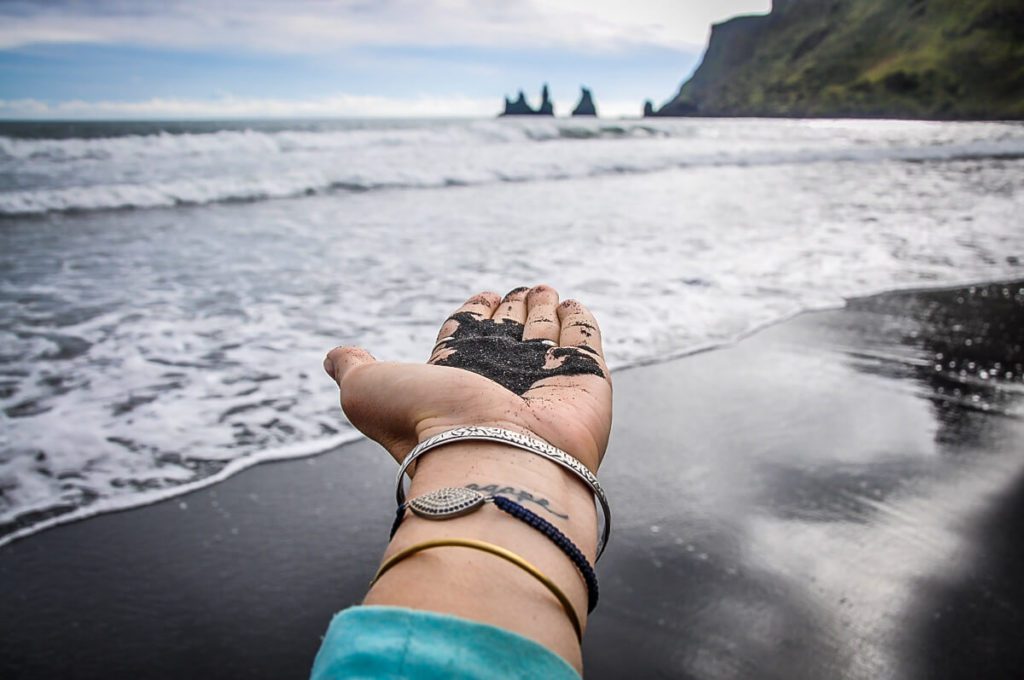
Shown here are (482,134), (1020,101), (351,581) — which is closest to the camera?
(351,581)

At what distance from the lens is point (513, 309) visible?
242 cm

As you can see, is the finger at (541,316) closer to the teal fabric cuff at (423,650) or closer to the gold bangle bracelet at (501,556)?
the gold bangle bracelet at (501,556)

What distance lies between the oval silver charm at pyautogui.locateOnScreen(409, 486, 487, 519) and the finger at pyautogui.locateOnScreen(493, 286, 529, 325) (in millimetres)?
1124

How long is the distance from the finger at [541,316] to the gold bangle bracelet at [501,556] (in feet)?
3.82

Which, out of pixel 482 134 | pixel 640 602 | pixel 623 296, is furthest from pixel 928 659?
pixel 482 134

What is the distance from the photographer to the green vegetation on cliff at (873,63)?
77750 millimetres

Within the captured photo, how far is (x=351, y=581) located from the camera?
8.46 feet

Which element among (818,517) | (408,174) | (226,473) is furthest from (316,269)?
(408,174)

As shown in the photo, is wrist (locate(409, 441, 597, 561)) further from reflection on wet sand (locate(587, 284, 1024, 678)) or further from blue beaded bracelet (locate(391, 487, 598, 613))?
reflection on wet sand (locate(587, 284, 1024, 678))

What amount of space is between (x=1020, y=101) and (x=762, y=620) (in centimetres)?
9633

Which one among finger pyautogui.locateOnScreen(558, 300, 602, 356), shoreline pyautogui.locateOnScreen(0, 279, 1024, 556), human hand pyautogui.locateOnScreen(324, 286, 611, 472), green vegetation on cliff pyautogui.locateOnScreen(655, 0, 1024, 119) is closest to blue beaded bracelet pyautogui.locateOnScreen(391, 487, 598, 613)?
human hand pyautogui.locateOnScreen(324, 286, 611, 472)

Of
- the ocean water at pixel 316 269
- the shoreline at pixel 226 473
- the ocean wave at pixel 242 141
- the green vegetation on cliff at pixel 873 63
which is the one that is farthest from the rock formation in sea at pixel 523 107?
the shoreline at pixel 226 473

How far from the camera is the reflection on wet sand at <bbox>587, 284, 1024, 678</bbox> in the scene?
2238mm

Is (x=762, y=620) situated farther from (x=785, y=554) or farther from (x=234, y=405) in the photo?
(x=234, y=405)
